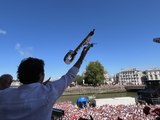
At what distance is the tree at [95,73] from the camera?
312 feet

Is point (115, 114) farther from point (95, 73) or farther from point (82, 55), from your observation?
point (95, 73)

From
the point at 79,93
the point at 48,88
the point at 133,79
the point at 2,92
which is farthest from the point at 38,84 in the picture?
the point at 133,79

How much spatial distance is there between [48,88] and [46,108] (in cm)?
17

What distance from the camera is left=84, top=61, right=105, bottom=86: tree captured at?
9519 cm

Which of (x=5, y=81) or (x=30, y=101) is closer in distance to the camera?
(x=30, y=101)

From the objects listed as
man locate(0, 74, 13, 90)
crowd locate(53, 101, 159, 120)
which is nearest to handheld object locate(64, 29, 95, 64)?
man locate(0, 74, 13, 90)

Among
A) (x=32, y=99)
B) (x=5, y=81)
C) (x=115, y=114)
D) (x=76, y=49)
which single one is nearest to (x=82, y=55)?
(x=76, y=49)

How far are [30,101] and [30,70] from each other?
0.31 m

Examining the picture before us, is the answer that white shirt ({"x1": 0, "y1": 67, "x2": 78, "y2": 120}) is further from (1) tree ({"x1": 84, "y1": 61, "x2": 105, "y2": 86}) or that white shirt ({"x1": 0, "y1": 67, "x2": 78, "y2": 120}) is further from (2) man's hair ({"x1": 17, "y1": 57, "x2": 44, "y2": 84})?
(1) tree ({"x1": 84, "y1": 61, "x2": 105, "y2": 86})

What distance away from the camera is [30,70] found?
2.08 meters

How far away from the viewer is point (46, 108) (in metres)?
1.92

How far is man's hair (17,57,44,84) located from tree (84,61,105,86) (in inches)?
3660

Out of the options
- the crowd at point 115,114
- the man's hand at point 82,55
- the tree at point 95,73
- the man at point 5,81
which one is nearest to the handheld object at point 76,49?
the man's hand at point 82,55

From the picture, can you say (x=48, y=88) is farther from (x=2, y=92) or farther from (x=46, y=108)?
(x=2, y=92)
